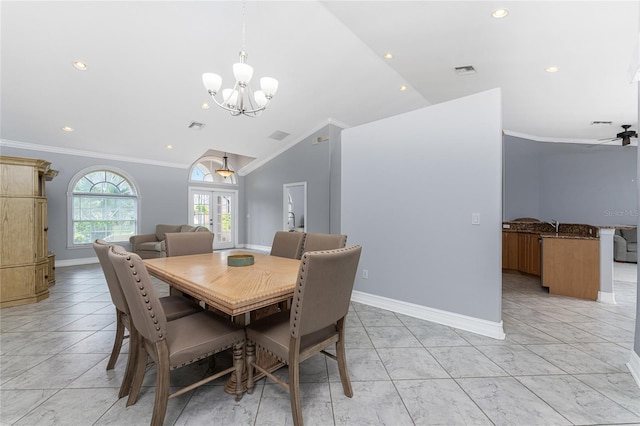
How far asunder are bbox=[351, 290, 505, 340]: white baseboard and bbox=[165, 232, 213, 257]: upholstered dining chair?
1981 millimetres

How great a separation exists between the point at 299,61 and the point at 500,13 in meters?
2.60

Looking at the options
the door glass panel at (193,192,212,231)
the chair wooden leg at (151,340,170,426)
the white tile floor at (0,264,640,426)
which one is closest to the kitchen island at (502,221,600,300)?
the white tile floor at (0,264,640,426)

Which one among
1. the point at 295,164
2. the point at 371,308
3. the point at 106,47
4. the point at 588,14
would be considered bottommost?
the point at 371,308

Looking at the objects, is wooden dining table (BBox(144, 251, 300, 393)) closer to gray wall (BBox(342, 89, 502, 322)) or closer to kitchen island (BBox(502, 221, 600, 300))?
gray wall (BBox(342, 89, 502, 322))

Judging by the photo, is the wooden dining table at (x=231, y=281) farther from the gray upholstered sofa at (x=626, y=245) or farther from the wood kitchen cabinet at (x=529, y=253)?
the gray upholstered sofa at (x=626, y=245)

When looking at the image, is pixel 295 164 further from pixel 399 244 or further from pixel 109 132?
pixel 399 244

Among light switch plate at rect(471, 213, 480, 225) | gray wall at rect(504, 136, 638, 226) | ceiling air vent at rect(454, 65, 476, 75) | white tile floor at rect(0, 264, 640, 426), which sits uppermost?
ceiling air vent at rect(454, 65, 476, 75)

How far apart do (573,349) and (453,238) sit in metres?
1.29

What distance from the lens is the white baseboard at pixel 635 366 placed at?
1.81 meters

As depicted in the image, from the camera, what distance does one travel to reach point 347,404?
Result: 1.59 meters

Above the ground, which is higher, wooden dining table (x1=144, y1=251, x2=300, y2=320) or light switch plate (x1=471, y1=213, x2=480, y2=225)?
light switch plate (x1=471, y1=213, x2=480, y2=225)

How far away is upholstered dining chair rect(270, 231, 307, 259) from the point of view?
2.64 metres

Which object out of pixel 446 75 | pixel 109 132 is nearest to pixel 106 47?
pixel 109 132

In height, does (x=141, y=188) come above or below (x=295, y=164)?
below
